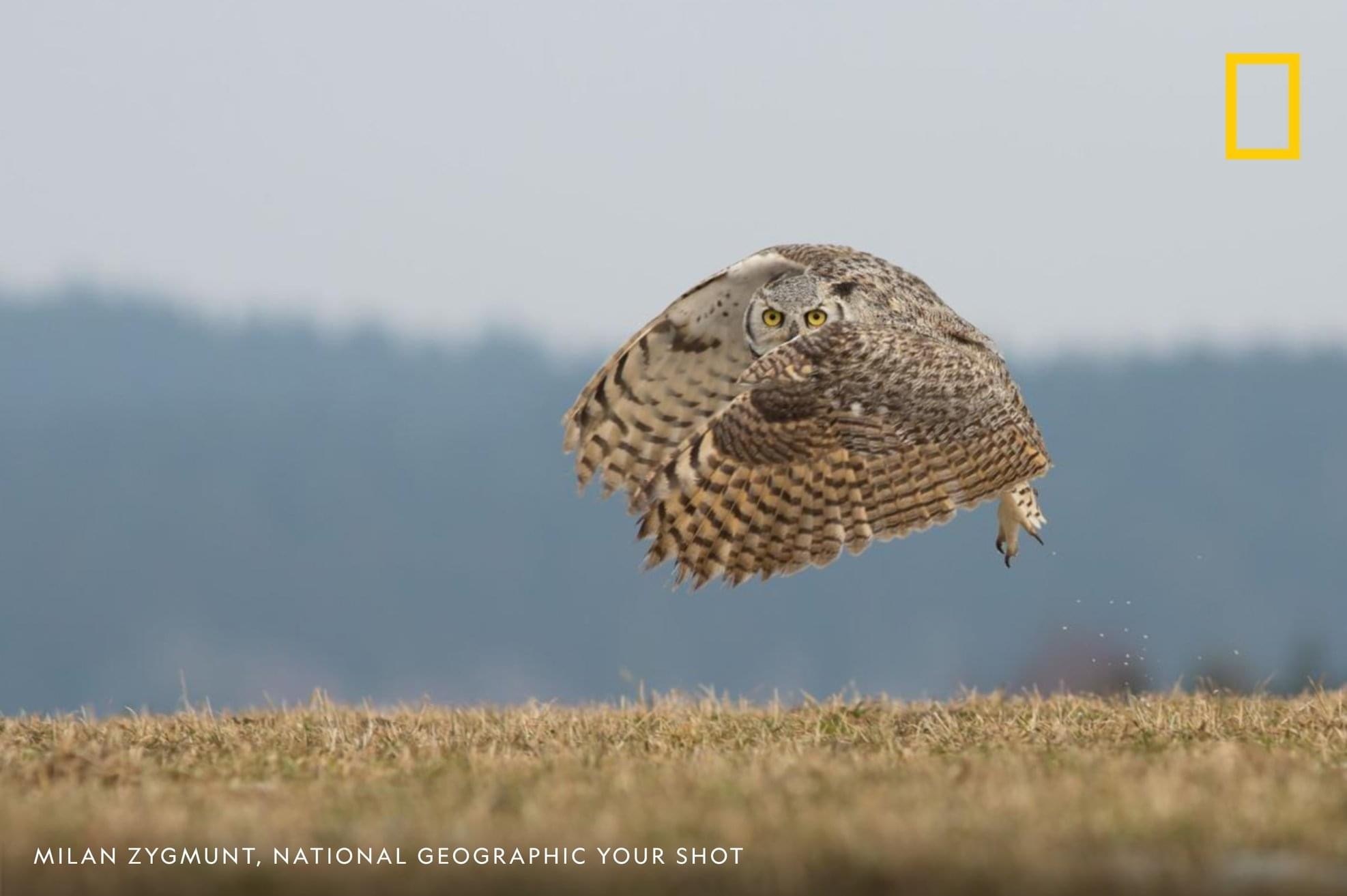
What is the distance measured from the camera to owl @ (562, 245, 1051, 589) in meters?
9.18

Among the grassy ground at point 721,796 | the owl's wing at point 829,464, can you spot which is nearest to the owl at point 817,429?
the owl's wing at point 829,464

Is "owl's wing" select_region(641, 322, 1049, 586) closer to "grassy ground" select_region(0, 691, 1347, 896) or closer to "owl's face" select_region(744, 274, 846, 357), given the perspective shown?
"owl's face" select_region(744, 274, 846, 357)

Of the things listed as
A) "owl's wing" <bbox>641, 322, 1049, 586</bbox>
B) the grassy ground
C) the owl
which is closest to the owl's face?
the owl

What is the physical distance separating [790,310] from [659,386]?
1086 millimetres

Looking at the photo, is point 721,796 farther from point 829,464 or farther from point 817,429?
point 829,464

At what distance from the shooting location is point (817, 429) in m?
9.28

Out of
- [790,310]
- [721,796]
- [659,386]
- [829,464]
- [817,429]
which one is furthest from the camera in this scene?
[659,386]

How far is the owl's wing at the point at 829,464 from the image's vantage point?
9188 millimetres

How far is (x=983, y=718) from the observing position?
8781 mm

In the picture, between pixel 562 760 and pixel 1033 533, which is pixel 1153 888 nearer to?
pixel 562 760

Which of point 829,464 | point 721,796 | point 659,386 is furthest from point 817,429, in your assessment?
point 721,796

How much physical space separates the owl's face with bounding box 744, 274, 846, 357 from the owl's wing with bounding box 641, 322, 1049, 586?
336 mm

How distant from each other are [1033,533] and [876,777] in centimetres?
471

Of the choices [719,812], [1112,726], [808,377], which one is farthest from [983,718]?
[719,812]
